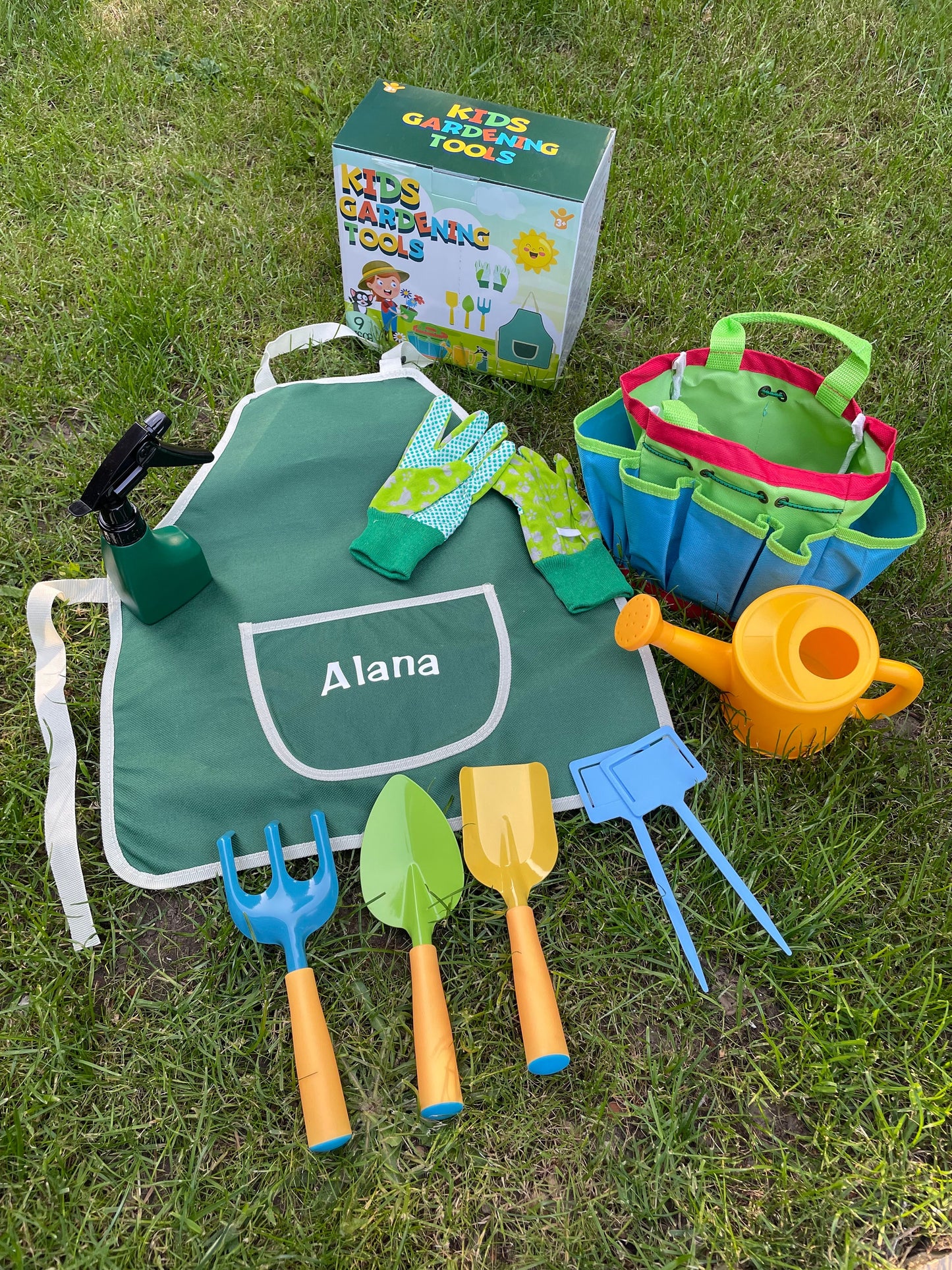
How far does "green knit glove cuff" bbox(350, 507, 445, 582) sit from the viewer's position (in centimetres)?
158

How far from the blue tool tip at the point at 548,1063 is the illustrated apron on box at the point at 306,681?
0.38 meters

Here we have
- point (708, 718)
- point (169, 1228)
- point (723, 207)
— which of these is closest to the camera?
point (169, 1228)

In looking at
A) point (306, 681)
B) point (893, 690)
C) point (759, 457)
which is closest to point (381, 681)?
point (306, 681)

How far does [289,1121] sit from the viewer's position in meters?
1.17

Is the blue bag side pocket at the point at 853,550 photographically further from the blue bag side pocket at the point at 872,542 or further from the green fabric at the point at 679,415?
the green fabric at the point at 679,415

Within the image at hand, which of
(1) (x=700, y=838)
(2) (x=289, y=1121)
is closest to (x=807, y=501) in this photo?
(1) (x=700, y=838)

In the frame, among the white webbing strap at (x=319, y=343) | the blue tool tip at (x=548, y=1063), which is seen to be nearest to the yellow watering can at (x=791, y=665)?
the blue tool tip at (x=548, y=1063)

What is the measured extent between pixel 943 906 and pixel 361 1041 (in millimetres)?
882

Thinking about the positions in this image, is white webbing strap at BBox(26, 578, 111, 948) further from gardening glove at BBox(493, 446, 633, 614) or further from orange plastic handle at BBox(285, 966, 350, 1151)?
gardening glove at BBox(493, 446, 633, 614)

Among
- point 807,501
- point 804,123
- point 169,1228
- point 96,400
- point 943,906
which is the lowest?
point 169,1228

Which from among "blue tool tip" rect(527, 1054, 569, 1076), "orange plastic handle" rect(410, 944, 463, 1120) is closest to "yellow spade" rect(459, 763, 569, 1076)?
"blue tool tip" rect(527, 1054, 569, 1076)

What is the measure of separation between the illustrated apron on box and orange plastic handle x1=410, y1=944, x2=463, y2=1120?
25 centimetres

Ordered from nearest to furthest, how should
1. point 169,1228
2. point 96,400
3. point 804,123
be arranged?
point 169,1228 < point 96,400 < point 804,123

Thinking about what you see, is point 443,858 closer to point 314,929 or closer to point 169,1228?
point 314,929
